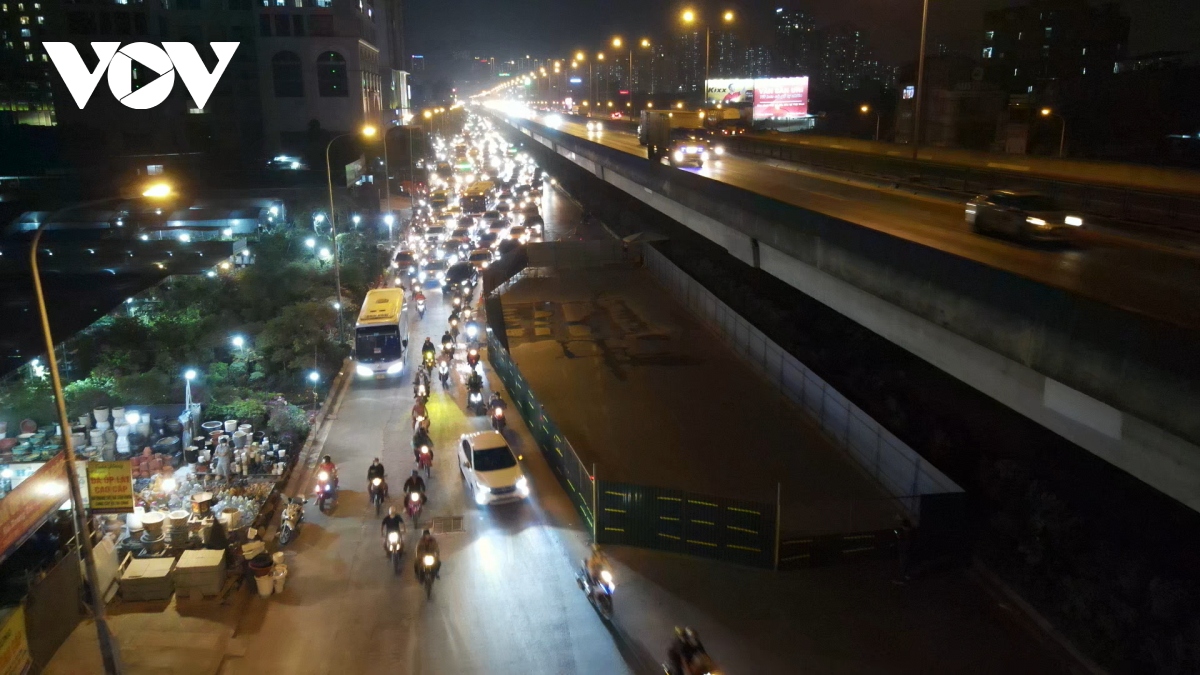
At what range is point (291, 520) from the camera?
16.5 m

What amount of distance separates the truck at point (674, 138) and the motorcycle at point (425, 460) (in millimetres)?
22666

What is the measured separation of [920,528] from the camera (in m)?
14.1

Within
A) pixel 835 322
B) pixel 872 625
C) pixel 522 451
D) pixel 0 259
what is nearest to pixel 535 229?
pixel 835 322

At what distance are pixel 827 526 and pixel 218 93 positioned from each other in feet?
244

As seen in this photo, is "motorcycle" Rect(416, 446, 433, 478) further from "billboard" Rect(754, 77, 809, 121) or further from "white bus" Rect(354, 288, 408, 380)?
"billboard" Rect(754, 77, 809, 121)

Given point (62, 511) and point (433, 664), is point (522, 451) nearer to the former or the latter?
point (433, 664)

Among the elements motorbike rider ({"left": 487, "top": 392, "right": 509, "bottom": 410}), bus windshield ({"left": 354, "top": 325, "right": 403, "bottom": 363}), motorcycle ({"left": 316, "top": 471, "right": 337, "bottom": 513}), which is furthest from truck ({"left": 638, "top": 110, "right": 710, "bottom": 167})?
motorcycle ({"left": 316, "top": 471, "right": 337, "bottom": 513})

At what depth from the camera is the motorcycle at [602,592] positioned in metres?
13.3

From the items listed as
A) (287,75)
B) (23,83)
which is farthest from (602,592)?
(23,83)

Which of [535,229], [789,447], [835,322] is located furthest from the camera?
[535,229]

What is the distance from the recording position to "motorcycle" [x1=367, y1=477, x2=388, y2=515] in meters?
17.7

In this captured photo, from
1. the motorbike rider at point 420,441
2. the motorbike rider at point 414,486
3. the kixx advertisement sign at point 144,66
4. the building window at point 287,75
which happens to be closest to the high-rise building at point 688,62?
the building window at point 287,75

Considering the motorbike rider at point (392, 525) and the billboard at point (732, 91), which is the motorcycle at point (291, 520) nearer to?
the motorbike rider at point (392, 525)

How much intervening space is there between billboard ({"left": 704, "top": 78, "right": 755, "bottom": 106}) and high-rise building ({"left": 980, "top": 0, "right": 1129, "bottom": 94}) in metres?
24.2
